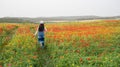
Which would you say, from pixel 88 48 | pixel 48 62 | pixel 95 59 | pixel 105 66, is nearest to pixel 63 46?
pixel 88 48

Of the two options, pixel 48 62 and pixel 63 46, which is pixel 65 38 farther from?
pixel 48 62

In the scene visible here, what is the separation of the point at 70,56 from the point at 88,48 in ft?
10.8

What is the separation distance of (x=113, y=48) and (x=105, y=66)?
535 centimetres

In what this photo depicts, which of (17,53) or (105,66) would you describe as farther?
(17,53)

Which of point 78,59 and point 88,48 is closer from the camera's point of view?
point 78,59

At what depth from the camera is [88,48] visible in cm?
2030

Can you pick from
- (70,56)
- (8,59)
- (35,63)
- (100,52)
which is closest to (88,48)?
(100,52)

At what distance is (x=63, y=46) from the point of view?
A: 69.4ft

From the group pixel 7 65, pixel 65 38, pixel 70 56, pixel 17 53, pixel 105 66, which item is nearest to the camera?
pixel 105 66

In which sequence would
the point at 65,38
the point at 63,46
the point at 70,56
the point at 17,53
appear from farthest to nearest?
the point at 65,38
the point at 63,46
the point at 17,53
the point at 70,56

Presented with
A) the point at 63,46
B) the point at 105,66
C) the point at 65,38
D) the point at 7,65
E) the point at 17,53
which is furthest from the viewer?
the point at 65,38

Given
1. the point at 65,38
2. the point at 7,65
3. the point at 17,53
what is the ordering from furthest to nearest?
1. the point at 65,38
2. the point at 17,53
3. the point at 7,65

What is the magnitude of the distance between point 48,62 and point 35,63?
1104mm

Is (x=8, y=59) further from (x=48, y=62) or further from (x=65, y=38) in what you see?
(x=65, y=38)
